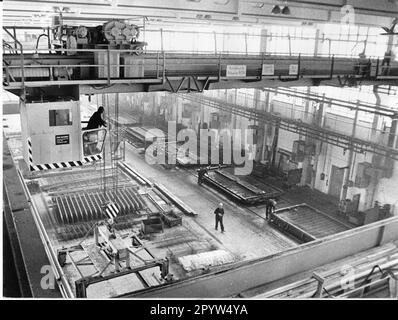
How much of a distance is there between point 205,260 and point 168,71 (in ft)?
16.7

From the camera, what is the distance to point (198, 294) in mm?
5172

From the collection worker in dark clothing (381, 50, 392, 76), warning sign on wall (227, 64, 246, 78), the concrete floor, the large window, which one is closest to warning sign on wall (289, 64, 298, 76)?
warning sign on wall (227, 64, 246, 78)

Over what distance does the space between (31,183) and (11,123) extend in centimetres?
1067

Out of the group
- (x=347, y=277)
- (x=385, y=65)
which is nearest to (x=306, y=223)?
(x=385, y=65)

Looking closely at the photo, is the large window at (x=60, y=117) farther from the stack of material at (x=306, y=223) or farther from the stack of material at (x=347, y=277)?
the stack of material at (x=306, y=223)

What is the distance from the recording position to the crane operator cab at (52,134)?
7715 millimetres

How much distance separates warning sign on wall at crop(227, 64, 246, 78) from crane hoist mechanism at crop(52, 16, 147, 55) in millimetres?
2384

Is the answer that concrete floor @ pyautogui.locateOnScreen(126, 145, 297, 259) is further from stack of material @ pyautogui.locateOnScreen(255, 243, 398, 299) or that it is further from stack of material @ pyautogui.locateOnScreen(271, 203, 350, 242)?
stack of material @ pyautogui.locateOnScreen(255, 243, 398, 299)

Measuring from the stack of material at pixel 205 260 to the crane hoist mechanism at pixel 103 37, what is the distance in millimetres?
5578

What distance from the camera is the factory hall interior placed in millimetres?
6414

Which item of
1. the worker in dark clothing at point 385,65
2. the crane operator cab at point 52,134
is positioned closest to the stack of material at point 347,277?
the crane operator cab at point 52,134

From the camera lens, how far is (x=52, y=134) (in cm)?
794

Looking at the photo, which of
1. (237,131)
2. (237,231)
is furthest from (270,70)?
(237,131)

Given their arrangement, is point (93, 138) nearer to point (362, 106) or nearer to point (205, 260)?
point (205, 260)
